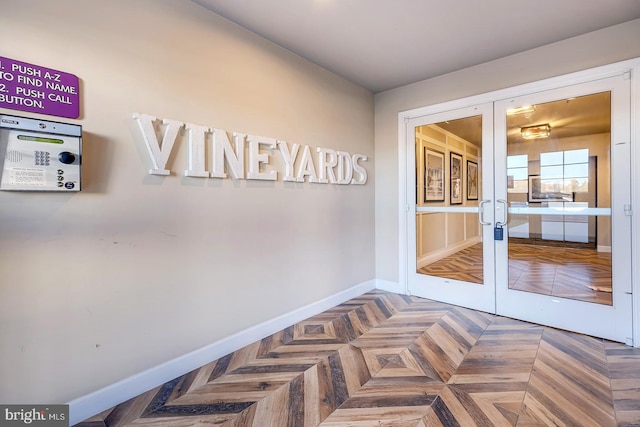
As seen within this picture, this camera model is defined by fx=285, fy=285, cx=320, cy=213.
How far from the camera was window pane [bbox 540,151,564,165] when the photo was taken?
2881mm

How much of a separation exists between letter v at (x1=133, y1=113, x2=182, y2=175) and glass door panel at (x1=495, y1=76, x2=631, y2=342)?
3.20 meters

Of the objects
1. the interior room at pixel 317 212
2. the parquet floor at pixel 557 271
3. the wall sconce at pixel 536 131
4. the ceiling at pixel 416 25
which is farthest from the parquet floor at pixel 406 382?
the ceiling at pixel 416 25

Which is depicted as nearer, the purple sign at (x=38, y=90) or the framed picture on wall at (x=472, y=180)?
the purple sign at (x=38, y=90)

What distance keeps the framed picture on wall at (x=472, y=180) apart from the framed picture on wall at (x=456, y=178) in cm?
10

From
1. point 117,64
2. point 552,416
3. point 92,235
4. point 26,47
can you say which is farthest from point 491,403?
point 26,47

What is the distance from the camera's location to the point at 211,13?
7.50 feet

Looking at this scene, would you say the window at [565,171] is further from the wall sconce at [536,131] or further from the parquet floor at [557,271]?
the parquet floor at [557,271]

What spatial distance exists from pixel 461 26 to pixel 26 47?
3097 millimetres

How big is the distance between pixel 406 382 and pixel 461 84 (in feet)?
10.5

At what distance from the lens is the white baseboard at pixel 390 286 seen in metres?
3.91

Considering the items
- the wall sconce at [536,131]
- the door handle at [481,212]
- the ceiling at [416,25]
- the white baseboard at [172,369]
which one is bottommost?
the white baseboard at [172,369]

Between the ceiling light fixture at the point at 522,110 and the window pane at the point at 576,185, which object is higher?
the ceiling light fixture at the point at 522,110

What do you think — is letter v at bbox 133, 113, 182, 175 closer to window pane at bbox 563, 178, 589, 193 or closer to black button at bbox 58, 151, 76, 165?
black button at bbox 58, 151, 76, 165

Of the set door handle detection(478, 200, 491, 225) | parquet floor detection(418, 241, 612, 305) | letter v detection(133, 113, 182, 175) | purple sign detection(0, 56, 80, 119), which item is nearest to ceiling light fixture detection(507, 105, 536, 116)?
door handle detection(478, 200, 491, 225)
